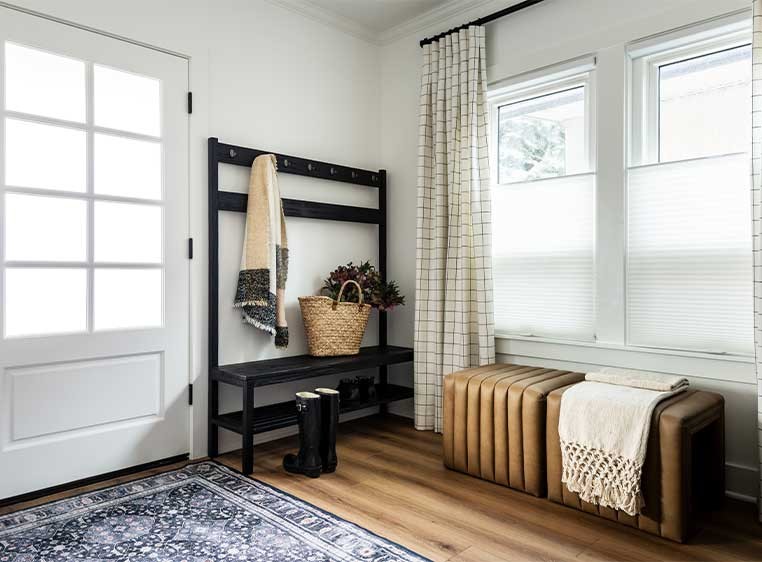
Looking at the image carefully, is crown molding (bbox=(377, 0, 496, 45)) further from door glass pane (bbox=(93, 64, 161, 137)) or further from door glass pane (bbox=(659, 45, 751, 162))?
door glass pane (bbox=(93, 64, 161, 137))

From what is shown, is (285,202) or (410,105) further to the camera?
(410,105)

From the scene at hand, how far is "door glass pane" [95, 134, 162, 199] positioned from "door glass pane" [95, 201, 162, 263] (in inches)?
2.8

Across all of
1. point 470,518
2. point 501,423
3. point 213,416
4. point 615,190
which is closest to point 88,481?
point 213,416

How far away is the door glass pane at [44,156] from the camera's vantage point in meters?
2.37

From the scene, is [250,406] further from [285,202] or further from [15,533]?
[285,202]

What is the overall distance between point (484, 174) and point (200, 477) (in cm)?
222

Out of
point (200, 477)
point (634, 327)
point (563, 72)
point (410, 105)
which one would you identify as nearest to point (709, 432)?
point (634, 327)

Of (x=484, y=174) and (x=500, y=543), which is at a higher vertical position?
(x=484, y=174)

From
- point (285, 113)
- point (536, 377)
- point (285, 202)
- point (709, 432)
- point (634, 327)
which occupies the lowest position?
point (709, 432)

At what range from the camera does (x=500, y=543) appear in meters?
2.01

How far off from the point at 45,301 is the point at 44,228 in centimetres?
32

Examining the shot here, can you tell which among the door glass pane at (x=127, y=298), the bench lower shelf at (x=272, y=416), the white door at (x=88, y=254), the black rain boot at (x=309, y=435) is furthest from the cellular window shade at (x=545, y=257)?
the door glass pane at (x=127, y=298)

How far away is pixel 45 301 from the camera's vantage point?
2451 mm

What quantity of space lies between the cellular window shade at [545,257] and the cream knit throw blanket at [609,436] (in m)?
0.72
